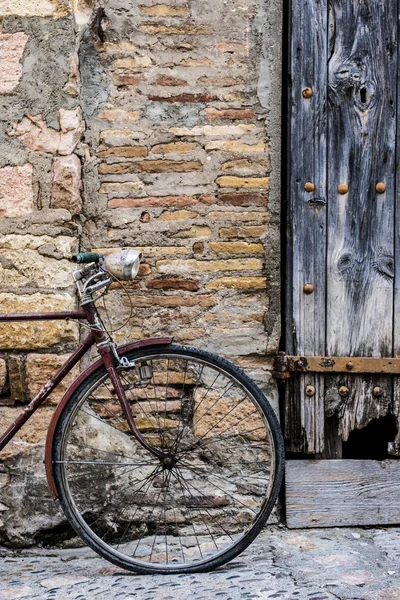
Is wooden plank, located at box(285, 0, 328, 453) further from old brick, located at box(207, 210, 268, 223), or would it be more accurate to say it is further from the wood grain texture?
old brick, located at box(207, 210, 268, 223)

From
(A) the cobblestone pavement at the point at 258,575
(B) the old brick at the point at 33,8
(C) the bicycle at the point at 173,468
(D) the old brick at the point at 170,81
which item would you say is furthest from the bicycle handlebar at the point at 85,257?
(A) the cobblestone pavement at the point at 258,575

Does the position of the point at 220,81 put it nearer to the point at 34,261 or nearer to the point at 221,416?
the point at 34,261

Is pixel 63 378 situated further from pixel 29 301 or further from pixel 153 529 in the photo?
pixel 153 529

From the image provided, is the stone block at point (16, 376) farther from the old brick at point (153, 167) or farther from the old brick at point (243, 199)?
the old brick at point (243, 199)

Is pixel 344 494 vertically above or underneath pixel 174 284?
underneath

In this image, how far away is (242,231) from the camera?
3.18m

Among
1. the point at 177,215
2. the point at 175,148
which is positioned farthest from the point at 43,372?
the point at 175,148

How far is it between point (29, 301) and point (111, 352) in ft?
1.76

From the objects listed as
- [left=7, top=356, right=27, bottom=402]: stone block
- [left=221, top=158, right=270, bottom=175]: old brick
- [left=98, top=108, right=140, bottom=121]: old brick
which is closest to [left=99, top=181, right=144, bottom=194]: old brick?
[left=98, top=108, right=140, bottom=121]: old brick

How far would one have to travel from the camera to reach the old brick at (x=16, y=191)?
3049mm

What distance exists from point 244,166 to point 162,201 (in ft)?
1.25

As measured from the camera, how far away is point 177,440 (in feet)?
9.78

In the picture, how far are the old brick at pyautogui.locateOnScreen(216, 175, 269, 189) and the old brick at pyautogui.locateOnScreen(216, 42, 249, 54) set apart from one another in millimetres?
532

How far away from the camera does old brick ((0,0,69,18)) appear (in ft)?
9.87
